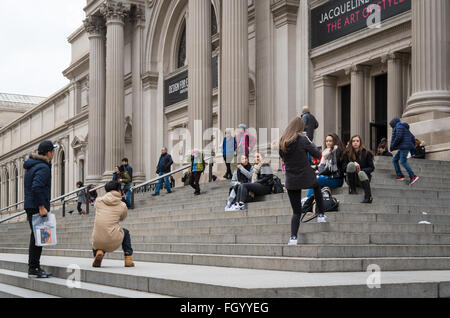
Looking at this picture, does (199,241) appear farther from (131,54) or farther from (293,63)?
(131,54)

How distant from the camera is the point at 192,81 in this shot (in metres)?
24.0

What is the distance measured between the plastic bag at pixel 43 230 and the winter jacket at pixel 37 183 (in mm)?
137

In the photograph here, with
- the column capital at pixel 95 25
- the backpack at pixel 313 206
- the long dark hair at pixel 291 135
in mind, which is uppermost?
the column capital at pixel 95 25

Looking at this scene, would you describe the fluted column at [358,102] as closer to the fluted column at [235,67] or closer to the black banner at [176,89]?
the fluted column at [235,67]

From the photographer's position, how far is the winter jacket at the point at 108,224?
854 centimetres

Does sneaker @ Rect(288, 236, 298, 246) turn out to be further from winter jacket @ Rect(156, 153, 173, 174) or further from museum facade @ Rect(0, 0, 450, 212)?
winter jacket @ Rect(156, 153, 173, 174)

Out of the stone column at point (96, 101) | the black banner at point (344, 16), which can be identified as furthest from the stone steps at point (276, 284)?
the stone column at point (96, 101)

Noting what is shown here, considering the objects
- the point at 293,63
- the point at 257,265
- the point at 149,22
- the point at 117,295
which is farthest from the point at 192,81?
Answer: the point at 117,295

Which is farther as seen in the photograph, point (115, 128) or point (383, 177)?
point (115, 128)

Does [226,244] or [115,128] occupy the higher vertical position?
[115,128]

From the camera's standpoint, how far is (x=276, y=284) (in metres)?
5.71

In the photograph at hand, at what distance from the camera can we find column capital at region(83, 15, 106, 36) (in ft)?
111

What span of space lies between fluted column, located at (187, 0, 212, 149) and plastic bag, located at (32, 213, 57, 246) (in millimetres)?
15674

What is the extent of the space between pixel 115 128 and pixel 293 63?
11.2 meters
